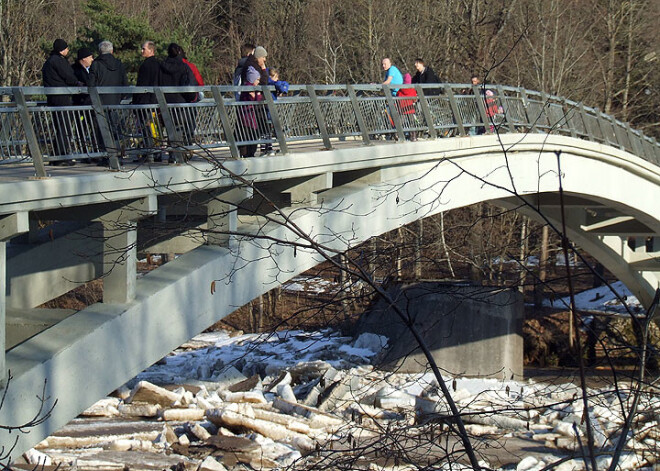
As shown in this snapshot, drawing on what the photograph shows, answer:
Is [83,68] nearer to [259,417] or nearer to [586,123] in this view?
[259,417]

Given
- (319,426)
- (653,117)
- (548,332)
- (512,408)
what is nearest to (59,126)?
(512,408)

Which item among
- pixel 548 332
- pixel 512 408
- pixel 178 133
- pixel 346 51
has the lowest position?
pixel 548 332

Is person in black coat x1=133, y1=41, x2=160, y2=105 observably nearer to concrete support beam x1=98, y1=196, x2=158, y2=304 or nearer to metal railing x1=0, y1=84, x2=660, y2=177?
metal railing x1=0, y1=84, x2=660, y2=177

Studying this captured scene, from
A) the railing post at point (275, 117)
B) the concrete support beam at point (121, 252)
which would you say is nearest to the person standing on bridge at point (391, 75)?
the railing post at point (275, 117)

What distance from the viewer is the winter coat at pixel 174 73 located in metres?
9.45

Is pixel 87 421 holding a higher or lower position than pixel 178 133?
lower

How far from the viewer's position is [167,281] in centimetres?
821

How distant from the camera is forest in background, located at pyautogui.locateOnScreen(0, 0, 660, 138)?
3188 cm

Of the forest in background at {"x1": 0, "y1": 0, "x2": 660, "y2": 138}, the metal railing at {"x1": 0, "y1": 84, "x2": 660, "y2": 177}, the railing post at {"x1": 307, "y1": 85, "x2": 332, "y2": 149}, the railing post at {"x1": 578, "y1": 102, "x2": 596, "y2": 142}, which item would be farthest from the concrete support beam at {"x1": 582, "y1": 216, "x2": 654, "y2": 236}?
the railing post at {"x1": 307, "y1": 85, "x2": 332, "y2": 149}

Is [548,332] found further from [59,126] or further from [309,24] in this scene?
[59,126]

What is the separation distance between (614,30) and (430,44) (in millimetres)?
7162

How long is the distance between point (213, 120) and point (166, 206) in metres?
1.54

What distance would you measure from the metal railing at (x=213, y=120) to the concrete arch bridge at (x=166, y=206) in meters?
0.02

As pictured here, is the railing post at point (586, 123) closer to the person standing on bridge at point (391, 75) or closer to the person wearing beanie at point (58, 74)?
the person standing on bridge at point (391, 75)
